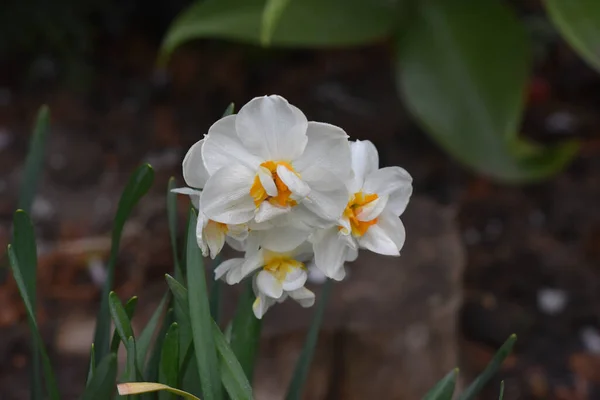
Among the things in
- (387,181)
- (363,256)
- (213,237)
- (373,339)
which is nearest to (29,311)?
(213,237)

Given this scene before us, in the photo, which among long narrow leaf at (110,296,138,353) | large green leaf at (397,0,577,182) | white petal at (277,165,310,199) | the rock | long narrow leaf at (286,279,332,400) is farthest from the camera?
large green leaf at (397,0,577,182)

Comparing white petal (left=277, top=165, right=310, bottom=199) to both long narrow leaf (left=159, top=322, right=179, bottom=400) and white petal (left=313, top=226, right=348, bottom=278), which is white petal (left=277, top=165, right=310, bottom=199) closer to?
white petal (left=313, top=226, right=348, bottom=278)

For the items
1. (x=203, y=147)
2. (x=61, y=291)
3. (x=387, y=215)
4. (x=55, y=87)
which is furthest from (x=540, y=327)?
(x=55, y=87)

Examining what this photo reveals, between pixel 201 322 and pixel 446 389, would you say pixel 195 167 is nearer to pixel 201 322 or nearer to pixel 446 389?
pixel 201 322

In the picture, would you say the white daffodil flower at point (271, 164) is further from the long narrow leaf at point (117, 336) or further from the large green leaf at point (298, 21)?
the large green leaf at point (298, 21)

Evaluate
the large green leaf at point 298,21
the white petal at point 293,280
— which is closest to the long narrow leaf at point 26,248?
the white petal at point 293,280

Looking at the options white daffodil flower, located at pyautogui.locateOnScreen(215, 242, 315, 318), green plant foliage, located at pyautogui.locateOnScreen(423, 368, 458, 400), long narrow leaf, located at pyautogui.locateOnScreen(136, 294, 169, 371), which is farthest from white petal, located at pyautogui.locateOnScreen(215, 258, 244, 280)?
green plant foliage, located at pyautogui.locateOnScreen(423, 368, 458, 400)

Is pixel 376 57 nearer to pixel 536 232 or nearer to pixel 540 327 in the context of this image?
pixel 536 232

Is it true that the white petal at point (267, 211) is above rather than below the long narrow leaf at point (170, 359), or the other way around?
above
